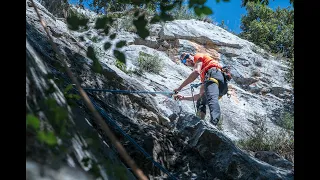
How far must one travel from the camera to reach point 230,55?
12.5m

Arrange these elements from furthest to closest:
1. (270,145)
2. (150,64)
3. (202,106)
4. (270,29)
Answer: (270,29) → (150,64) → (202,106) → (270,145)

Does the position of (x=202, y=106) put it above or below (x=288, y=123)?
below

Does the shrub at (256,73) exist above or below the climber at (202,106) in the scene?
above

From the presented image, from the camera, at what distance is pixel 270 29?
1750cm

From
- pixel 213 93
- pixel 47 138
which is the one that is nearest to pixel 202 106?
pixel 213 93

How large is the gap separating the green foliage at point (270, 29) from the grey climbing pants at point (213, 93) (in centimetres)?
872

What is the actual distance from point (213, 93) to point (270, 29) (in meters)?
11.9

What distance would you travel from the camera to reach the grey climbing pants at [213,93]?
634 centimetres

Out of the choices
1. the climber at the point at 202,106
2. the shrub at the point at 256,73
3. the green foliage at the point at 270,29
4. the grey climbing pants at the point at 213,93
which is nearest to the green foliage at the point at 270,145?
the grey climbing pants at the point at 213,93

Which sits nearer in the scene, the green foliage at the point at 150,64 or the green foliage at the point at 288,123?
the green foliage at the point at 288,123

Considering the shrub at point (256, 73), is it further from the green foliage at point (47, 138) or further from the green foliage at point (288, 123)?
the green foliage at point (47, 138)

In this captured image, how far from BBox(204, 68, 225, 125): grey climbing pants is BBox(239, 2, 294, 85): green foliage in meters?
8.72

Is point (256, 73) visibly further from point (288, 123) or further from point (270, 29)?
point (270, 29)
